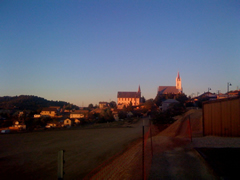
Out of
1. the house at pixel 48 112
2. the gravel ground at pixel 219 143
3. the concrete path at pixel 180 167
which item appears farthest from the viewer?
the house at pixel 48 112

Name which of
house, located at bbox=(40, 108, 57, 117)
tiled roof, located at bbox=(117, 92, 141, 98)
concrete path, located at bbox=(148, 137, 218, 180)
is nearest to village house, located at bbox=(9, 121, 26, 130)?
house, located at bbox=(40, 108, 57, 117)

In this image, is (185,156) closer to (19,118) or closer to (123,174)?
(123,174)

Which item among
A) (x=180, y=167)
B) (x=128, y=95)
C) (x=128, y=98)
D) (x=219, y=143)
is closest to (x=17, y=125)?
(x=219, y=143)

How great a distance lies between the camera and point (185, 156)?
923cm

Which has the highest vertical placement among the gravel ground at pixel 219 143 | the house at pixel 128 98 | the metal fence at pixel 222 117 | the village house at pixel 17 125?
the house at pixel 128 98

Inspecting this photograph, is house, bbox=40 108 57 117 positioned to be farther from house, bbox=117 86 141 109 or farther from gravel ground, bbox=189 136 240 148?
gravel ground, bbox=189 136 240 148

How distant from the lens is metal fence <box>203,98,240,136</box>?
43.4 feet

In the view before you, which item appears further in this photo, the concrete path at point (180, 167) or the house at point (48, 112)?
the house at point (48, 112)

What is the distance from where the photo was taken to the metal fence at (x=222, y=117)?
43.4 feet

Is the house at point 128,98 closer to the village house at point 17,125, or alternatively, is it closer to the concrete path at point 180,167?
the village house at point 17,125

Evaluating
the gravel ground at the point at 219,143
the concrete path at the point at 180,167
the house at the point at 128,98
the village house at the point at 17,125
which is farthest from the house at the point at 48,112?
the concrete path at the point at 180,167

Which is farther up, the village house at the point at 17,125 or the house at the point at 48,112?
the house at the point at 48,112

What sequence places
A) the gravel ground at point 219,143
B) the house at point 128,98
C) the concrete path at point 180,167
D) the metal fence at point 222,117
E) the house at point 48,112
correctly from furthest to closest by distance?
the house at point 128,98 → the house at point 48,112 → the metal fence at point 222,117 → the gravel ground at point 219,143 → the concrete path at point 180,167

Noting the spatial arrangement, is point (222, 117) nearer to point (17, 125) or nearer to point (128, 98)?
point (17, 125)
